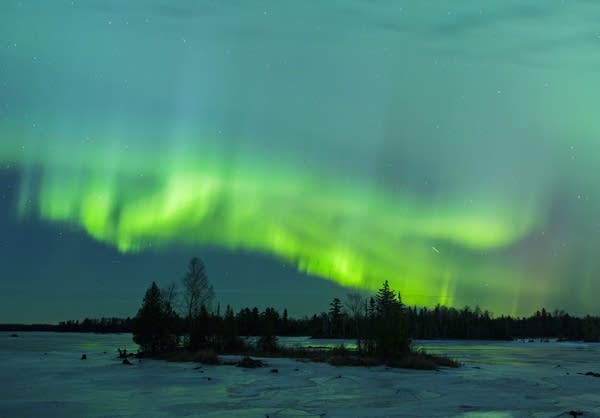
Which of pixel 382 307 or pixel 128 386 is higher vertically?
pixel 382 307

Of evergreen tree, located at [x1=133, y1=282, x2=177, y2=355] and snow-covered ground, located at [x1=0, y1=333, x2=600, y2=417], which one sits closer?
snow-covered ground, located at [x1=0, y1=333, x2=600, y2=417]

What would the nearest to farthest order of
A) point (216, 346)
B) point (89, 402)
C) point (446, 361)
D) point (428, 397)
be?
point (89, 402)
point (428, 397)
point (446, 361)
point (216, 346)

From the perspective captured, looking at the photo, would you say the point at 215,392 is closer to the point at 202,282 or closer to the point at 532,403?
the point at 532,403

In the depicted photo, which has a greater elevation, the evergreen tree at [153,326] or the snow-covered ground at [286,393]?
the evergreen tree at [153,326]

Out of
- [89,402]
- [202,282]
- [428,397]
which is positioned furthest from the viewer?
Result: [202,282]

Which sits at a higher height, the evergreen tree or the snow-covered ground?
the evergreen tree

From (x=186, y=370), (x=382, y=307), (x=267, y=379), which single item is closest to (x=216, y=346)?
(x=382, y=307)

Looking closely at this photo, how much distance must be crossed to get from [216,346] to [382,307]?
24381 mm

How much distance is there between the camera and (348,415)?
2788 centimetres

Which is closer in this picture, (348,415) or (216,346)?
(348,415)

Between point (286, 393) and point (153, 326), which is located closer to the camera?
point (286, 393)

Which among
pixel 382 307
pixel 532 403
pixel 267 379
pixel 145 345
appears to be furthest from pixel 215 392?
pixel 382 307

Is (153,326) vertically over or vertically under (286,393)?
over

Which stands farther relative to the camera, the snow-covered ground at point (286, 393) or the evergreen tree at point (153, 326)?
the evergreen tree at point (153, 326)
